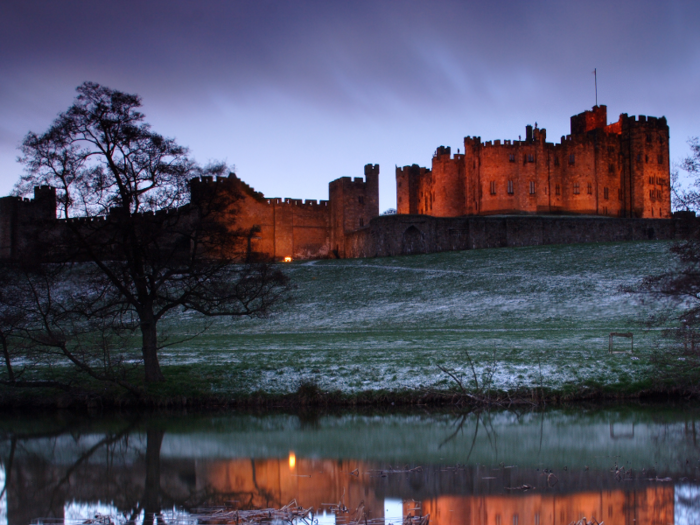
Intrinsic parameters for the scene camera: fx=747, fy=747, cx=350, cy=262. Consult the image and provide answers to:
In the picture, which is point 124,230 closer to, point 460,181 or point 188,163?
point 188,163

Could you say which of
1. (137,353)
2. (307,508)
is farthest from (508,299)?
(307,508)

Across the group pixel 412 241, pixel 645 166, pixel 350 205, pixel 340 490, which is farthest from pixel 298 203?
pixel 340 490

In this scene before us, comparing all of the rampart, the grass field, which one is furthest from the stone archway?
the grass field

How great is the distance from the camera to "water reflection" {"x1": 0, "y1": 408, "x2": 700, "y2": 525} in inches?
376

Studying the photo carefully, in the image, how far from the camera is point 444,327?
30984mm

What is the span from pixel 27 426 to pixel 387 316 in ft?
68.7

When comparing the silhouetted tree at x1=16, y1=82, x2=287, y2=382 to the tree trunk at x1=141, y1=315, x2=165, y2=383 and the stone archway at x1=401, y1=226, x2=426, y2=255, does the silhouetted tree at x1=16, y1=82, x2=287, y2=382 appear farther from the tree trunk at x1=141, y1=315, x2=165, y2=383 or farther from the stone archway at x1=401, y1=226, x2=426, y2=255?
the stone archway at x1=401, y1=226, x2=426, y2=255

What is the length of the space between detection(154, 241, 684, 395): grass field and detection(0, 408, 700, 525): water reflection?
236 cm

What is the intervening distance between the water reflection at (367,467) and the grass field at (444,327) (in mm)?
2356

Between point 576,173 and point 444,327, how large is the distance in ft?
142

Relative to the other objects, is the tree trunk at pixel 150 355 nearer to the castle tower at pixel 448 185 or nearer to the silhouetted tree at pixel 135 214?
the silhouetted tree at pixel 135 214

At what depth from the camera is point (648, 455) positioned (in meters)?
12.5

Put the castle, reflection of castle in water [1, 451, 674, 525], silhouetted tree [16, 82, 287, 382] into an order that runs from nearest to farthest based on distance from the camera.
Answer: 1. reflection of castle in water [1, 451, 674, 525]
2. silhouetted tree [16, 82, 287, 382]
3. the castle

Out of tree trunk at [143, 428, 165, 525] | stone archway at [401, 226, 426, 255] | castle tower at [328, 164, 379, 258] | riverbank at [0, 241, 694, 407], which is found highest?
castle tower at [328, 164, 379, 258]
